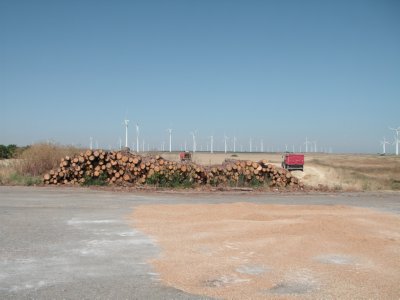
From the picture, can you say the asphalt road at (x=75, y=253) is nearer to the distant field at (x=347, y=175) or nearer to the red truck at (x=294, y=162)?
the distant field at (x=347, y=175)

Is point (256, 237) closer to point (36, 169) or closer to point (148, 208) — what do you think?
point (148, 208)

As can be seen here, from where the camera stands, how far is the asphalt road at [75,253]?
5.69 metres

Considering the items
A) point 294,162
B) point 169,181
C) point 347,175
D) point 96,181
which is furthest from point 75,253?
point 294,162

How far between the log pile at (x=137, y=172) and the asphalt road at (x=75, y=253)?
21.9 ft

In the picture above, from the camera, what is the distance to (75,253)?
759cm

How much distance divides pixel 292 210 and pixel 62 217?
243 inches

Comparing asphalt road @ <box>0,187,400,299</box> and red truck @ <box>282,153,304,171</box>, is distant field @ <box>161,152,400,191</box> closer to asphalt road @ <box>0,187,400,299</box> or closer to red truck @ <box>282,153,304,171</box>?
red truck @ <box>282,153,304,171</box>

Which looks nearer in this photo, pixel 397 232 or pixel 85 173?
pixel 397 232

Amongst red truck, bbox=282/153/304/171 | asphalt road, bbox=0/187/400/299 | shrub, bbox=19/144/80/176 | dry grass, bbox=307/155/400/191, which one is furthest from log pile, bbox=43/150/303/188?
red truck, bbox=282/153/304/171

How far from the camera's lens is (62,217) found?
11328mm

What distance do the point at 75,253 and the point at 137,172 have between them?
13817mm

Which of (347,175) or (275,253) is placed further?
(347,175)

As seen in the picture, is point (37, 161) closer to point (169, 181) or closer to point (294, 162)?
point (169, 181)

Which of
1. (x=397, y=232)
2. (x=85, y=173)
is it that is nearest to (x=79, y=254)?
(x=397, y=232)
